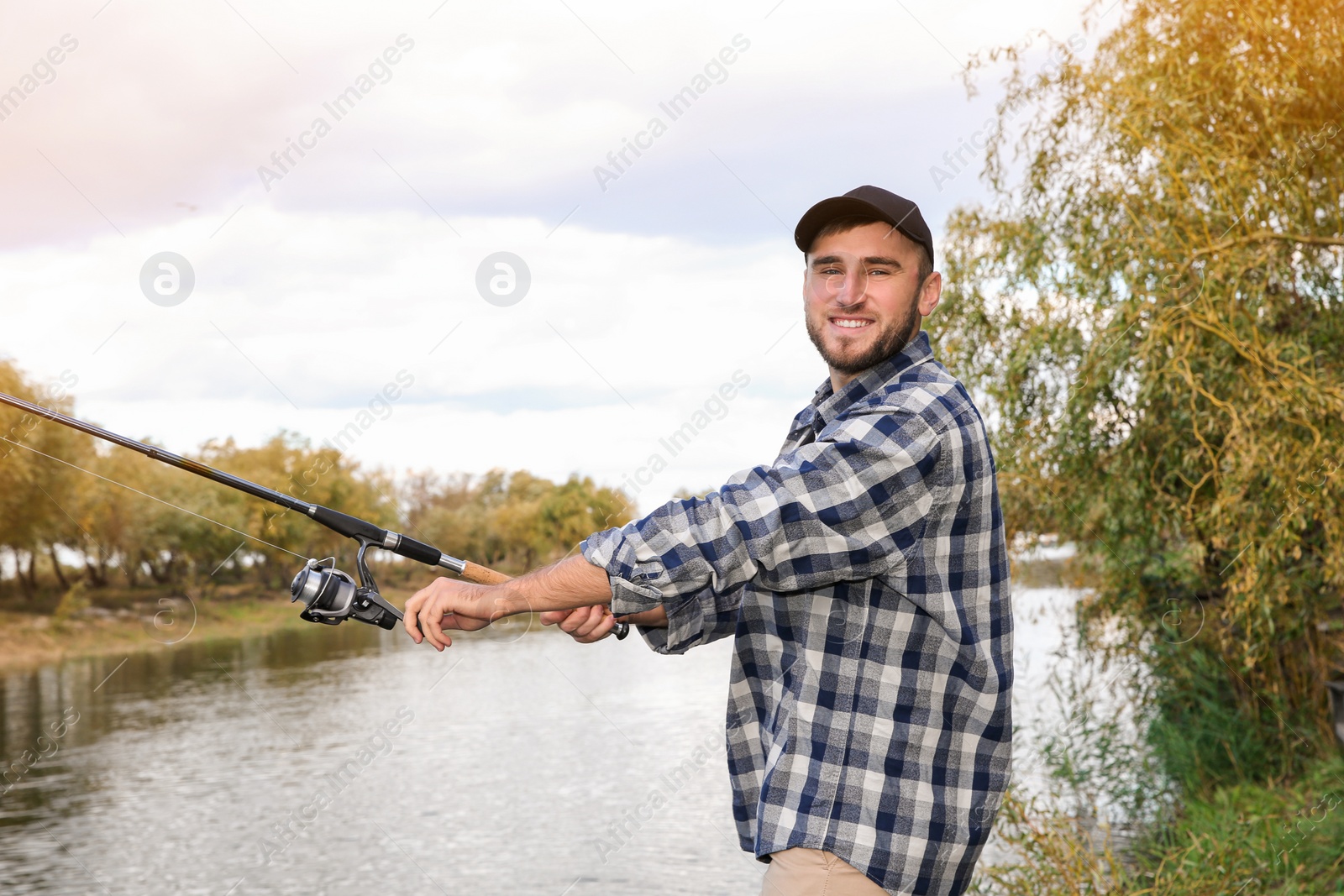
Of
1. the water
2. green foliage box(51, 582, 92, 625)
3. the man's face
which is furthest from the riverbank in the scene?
the man's face

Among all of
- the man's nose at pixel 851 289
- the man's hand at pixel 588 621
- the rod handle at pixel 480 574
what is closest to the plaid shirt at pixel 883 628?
the man's nose at pixel 851 289

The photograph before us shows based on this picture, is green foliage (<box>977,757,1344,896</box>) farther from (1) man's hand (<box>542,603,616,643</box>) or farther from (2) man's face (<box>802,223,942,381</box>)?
(2) man's face (<box>802,223,942,381</box>)

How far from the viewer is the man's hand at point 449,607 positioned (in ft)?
5.79

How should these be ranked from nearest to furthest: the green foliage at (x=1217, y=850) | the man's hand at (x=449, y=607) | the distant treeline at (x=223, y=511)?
the man's hand at (x=449, y=607), the green foliage at (x=1217, y=850), the distant treeline at (x=223, y=511)

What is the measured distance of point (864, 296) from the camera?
202 cm

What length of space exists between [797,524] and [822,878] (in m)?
0.55

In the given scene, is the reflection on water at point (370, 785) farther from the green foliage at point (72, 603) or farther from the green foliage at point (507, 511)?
the green foliage at point (72, 603)

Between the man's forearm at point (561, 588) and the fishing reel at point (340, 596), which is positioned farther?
the fishing reel at point (340, 596)

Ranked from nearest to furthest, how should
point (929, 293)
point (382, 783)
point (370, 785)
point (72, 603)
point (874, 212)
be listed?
point (874, 212) < point (929, 293) < point (370, 785) < point (382, 783) < point (72, 603)

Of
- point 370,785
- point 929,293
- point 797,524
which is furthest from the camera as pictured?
point 370,785

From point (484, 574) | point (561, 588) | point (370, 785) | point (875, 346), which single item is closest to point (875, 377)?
point (875, 346)

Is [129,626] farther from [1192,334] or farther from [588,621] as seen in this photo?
[588,621]

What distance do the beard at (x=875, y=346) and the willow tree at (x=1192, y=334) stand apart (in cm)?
361

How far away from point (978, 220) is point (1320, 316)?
7.33 ft
